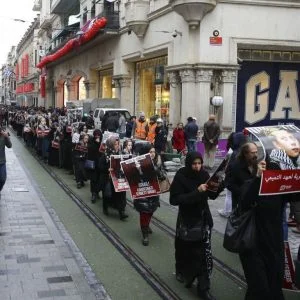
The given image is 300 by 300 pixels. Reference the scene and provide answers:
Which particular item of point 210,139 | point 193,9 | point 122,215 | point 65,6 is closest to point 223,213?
point 122,215

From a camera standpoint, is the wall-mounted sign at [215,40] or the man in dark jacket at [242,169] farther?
the wall-mounted sign at [215,40]

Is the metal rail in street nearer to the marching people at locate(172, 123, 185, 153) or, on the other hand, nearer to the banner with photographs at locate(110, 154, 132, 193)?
the banner with photographs at locate(110, 154, 132, 193)

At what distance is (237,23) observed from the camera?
20234mm

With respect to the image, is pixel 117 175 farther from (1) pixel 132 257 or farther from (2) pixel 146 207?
(1) pixel 132 257

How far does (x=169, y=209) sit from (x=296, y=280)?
5.61 metres

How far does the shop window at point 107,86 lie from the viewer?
111ft

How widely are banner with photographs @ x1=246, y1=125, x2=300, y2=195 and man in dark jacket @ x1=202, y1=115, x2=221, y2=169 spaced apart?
1101 centimetres

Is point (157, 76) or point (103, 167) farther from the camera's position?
point (157, 76)

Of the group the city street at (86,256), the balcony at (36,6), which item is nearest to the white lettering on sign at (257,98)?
the city street at (86,256)

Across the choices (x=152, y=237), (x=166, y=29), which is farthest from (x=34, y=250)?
(x=166, y=29)

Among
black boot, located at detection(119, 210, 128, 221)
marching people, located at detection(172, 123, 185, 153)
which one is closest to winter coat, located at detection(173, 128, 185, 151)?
marching people, located at detection(172, 123, 185, 153)

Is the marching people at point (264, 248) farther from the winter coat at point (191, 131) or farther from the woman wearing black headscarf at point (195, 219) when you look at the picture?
the winter coat at point (191, 131)

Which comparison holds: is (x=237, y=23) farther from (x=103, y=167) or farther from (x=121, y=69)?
(x=103, y=167)

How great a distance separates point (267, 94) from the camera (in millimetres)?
21906
